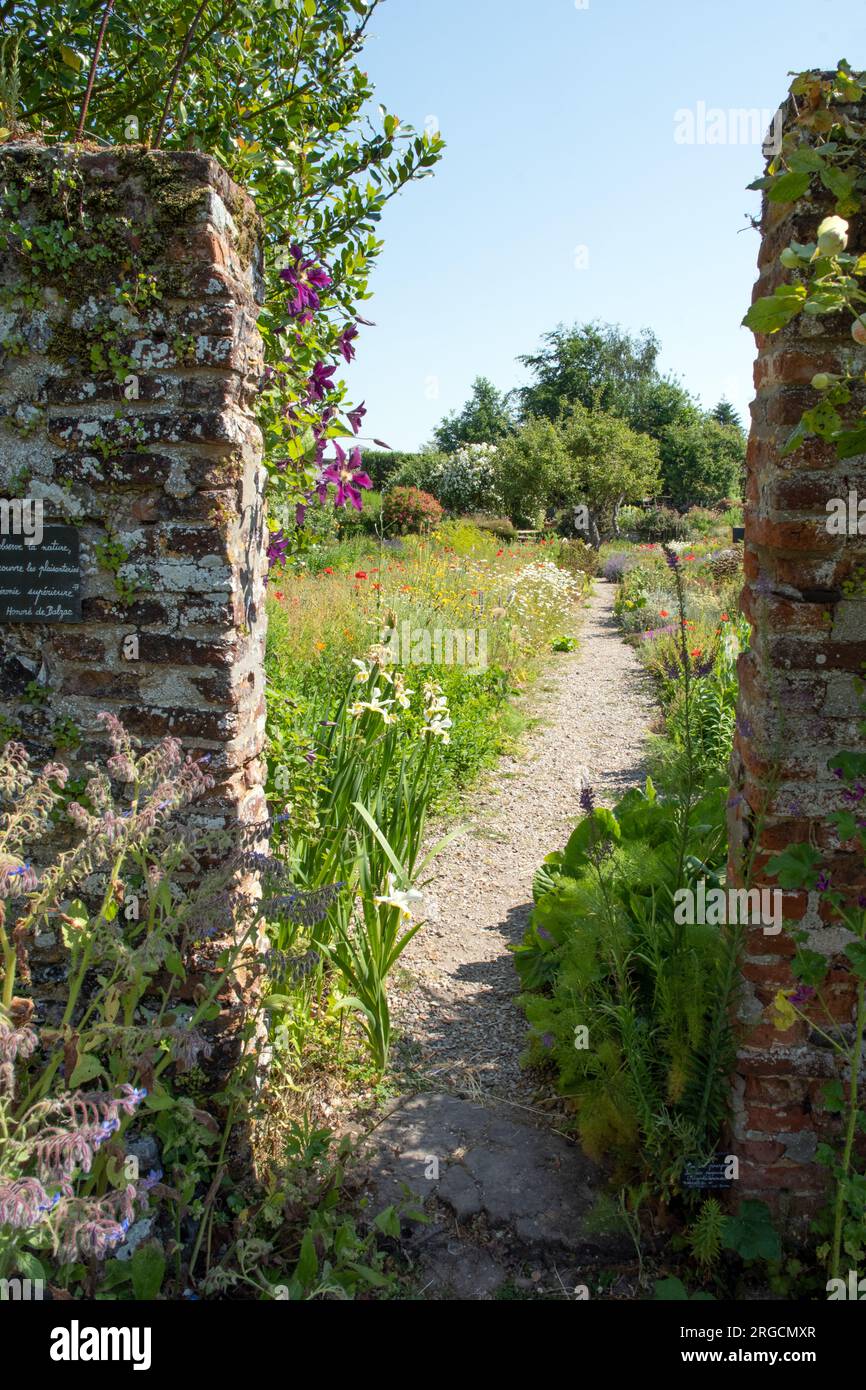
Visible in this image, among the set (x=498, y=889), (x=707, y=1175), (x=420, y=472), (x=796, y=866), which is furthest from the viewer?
(x=420, y=472)

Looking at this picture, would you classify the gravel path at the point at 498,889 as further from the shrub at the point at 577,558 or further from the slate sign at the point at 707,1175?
the shrub at the point at 577,558

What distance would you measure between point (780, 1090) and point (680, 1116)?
27 cm

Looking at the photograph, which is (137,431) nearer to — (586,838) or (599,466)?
(586,838)

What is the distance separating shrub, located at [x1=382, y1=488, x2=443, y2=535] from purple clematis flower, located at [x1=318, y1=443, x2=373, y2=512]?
1535 cm

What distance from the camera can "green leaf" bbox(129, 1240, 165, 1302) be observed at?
1861mm

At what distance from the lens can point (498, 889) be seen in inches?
181

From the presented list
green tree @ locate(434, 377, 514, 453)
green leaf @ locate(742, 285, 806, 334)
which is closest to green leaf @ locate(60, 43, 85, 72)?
green leaf @ locate(742, 285, 806, 334)

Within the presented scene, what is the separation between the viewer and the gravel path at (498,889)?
10.7 ft

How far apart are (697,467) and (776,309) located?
31977mm

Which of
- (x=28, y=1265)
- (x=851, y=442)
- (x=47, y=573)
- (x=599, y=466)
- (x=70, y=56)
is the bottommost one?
(x=28, y=1265)

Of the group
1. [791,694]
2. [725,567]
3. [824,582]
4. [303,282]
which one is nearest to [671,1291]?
[791,694]

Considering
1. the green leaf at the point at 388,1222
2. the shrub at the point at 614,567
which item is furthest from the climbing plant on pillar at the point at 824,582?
the shrub at the point at 614,567

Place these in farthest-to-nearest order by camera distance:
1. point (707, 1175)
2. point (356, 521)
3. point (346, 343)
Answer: point (356, 521) → point (346, 343) → point (707, 1175)

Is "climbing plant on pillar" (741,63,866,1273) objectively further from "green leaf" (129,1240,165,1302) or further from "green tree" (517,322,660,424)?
"green tree" (517,322,660,424)
